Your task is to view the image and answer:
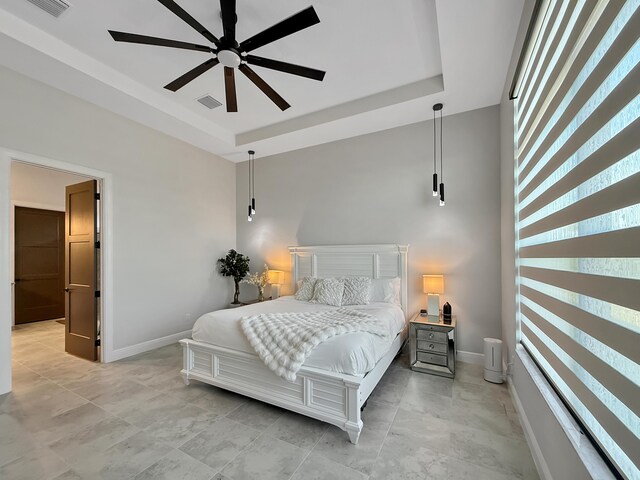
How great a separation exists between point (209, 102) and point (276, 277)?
2.83 meters

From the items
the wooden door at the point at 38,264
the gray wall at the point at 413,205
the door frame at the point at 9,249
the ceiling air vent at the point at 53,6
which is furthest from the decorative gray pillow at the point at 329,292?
the wooden door at the point at 38,264

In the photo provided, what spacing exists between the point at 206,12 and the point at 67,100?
2.24 metres

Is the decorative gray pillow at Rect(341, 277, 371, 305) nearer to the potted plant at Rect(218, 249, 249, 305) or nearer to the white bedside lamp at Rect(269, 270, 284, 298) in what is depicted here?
the white bedside lamp at Rect(269, 270, 284, 298)

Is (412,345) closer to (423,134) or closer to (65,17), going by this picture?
(423,134)

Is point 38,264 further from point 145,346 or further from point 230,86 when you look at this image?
point 230,86

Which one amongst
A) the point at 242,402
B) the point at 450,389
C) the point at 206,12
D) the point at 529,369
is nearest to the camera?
the point at 529,369

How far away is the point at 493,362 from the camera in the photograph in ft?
9.89

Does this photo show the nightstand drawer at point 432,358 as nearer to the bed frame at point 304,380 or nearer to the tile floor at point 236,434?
the tile floor at point 236,434

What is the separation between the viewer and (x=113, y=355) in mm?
3697

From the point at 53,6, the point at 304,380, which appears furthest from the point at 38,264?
the point at 304,380

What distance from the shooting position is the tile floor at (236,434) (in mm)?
1849

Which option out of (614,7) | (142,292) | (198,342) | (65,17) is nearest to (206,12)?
(65,17)

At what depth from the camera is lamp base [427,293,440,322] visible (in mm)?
3493

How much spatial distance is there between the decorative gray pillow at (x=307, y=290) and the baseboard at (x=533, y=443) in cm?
253
